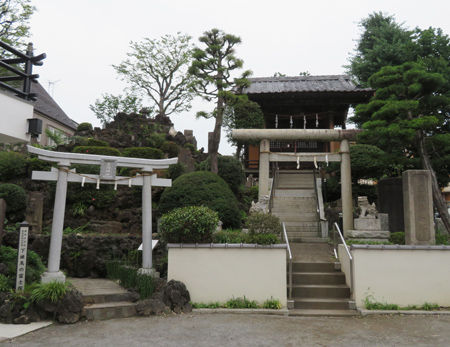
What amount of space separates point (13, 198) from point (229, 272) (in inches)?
368

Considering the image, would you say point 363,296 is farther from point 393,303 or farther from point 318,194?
point 318,194

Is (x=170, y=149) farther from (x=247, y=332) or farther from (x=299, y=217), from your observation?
(x=247, y=332)

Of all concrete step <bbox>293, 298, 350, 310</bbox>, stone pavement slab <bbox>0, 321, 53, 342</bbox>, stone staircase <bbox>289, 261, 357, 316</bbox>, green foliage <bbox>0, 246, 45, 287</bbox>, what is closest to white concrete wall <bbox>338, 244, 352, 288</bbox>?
stone staircase <bbox>289, 261, 357, 316</bbox>

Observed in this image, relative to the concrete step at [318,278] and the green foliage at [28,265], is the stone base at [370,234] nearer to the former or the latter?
the concrete step at [318,278]

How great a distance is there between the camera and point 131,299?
313 inches

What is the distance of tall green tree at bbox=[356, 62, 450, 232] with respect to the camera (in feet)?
35.7

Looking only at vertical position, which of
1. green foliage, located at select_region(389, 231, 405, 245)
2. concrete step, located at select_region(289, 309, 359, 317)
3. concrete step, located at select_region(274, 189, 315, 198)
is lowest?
concrete step, located at select_region(289, 309, 359, 317)

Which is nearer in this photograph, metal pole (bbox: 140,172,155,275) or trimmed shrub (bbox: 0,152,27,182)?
metal pole (bbox: 140,172,155,275)

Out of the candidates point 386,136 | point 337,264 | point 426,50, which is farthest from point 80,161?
point 426,50

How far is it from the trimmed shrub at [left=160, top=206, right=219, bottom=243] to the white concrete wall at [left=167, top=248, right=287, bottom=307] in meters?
0.28

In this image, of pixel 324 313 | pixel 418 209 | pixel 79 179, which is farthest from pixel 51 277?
pixel 418 209

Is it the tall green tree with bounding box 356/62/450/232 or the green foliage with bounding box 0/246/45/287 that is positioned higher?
the tall green tree with bounding box 356/62/450/232

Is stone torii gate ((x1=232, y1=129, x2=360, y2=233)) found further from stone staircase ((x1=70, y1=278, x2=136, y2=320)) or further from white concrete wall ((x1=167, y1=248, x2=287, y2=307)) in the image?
stone staircase ((x1=70, y1=278, x2=136, y2=320))

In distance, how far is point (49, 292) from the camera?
7023mm
